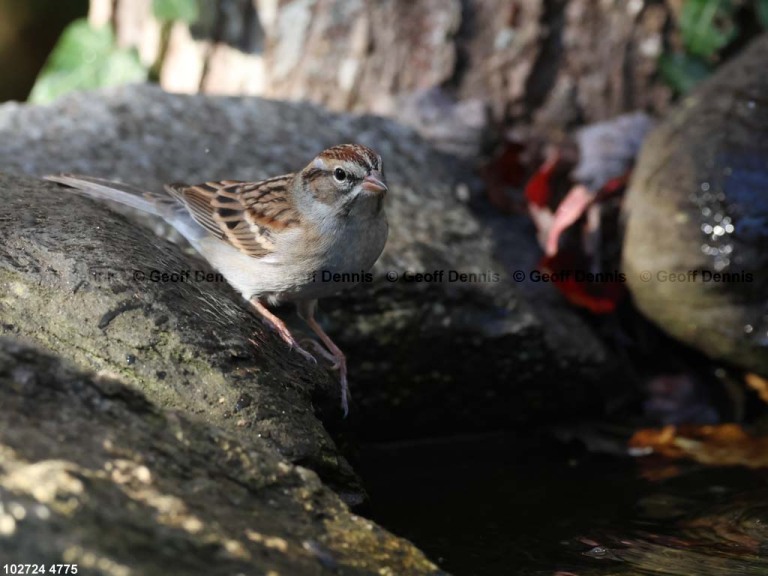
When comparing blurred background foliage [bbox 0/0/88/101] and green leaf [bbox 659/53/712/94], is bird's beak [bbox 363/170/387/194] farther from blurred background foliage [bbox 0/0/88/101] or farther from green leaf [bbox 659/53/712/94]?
blurred background foliage [bbox 0/0/88/101]

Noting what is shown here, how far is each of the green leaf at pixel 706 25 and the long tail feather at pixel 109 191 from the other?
Result: 3743 mm

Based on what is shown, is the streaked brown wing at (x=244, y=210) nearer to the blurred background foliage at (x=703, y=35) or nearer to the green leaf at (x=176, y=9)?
the green leaf at (x=176, y=9)

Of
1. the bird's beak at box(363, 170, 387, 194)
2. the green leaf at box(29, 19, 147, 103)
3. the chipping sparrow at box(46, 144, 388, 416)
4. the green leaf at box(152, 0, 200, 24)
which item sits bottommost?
the chipping sparrow at box(46, 144, 388, 416)

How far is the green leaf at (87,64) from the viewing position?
6.72 meters

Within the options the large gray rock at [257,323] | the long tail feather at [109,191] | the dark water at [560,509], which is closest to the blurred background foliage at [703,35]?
the large gray rock at [257,323]

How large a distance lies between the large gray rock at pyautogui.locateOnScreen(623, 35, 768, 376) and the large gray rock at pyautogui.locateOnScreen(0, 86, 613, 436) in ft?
1.59

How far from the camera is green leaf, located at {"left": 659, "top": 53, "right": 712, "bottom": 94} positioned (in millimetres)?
6258

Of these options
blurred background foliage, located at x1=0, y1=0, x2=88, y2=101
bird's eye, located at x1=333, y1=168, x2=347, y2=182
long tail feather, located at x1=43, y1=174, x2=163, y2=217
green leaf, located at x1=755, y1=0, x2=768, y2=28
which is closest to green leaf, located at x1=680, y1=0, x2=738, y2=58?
green leaf, located at x1=755, y1=0, x2=768, y2=28

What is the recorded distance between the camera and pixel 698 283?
4902mm

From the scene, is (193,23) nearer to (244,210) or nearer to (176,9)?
(176,9)

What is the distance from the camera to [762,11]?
6266 mm

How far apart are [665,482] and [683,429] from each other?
2.39ft

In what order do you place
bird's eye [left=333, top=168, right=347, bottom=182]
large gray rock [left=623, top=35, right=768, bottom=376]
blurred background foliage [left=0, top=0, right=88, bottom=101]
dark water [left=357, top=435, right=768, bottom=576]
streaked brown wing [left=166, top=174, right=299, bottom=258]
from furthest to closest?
1. blurred background foliage [left=0, top=0, right=88, bottom=101]
2. large gray rock [left=623, top=35, right=768, bottom=376]
3. streaked brown wing [left=166, top=174, right=299, bottom=258]
4. bird's eye [left=333, top=168, right=347, bottom=182]
5. dark water [left=357, top=435, right=768, bottom=576]

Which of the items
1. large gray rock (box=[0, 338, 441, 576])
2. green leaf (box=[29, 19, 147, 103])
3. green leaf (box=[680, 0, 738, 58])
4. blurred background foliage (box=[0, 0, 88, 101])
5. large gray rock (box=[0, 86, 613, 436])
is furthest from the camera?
blurred background foliage (box=[0, 0, 88, 101])
